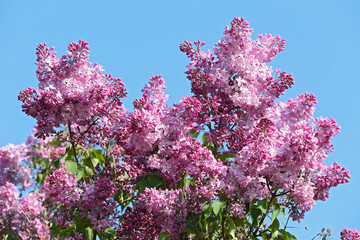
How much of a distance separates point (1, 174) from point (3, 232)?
7.07ft

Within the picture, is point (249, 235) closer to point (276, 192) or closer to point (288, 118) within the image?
point (276, 192)

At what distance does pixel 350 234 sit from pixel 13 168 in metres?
6.84

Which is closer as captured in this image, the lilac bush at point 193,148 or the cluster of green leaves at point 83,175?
the lilac bush at point 193,148

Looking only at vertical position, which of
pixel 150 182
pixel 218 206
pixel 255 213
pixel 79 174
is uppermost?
pixel 79 174

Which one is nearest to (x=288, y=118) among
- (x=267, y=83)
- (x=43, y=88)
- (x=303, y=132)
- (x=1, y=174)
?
(x=267, y=83)

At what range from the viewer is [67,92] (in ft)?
19.7

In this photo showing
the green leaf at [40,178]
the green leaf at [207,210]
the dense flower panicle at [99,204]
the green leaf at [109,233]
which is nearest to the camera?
the green leaf at [207,210]

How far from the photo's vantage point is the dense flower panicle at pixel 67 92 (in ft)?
19.5

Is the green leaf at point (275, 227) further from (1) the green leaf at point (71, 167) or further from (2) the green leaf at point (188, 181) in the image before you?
(1) the green leaf at point (71, 167)

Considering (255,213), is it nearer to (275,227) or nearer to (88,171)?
(275,227)

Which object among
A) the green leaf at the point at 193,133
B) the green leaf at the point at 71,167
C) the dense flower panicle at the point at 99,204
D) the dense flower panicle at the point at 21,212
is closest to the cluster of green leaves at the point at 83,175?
the green leaf at the point at 71,167

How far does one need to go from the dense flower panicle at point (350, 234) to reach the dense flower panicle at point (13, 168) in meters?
6.49

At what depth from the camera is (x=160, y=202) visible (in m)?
5.30

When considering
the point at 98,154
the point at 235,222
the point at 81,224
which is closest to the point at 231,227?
the point at 235,222
